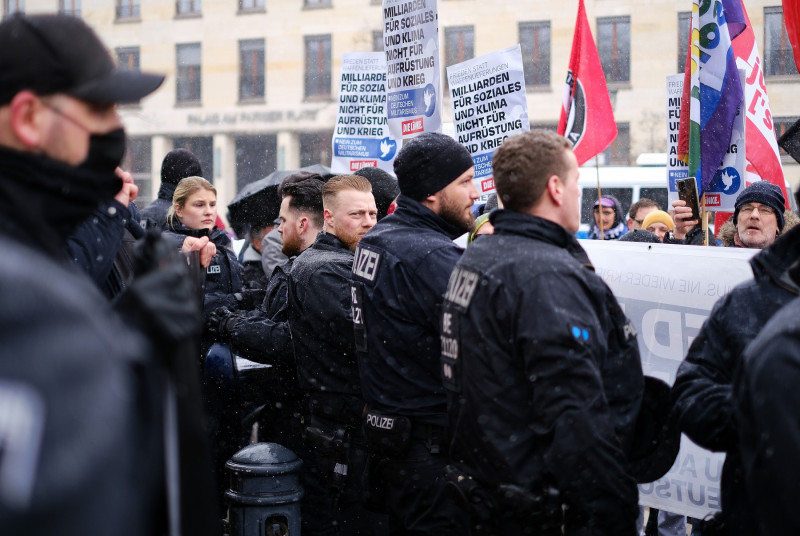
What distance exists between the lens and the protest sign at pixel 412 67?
22.6ft

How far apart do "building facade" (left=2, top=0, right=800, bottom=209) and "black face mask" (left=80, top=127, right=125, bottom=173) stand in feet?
104

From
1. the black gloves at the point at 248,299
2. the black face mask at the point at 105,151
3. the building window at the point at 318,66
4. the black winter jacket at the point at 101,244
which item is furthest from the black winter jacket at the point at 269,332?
the building window at the point at 318,66

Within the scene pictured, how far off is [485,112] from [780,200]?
2303mm

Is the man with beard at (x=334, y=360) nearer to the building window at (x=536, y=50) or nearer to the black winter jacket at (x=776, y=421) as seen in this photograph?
the black winter jacket at (x=776, y=421)

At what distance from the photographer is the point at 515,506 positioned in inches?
114

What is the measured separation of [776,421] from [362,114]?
705cm

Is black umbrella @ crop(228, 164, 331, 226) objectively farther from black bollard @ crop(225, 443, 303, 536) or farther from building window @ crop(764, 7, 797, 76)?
building window @ crop(764, 7, 797, 76)

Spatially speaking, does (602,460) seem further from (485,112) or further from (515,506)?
(485,112)

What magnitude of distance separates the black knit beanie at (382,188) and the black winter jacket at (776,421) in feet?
14.5

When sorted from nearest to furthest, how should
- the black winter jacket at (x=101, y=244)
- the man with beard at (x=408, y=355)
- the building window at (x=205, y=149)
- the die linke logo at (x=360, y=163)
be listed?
the black winter jacket at (x=101, y=244) < the man with beard at (x=408, y=355) < the die linke logo at (x=360, y=163) < the building window at (x=205, y=149)

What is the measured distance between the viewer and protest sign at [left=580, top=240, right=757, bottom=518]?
4.00 m

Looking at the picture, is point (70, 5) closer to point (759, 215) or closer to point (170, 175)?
point (170, 175)

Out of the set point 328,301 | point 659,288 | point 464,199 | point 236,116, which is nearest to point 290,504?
point 328,301

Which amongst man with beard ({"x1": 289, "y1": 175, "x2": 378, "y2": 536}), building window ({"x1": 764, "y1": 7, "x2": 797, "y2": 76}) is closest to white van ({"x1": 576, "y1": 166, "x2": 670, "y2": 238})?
building window ({"x1": 764, "y1": 7, "x2": 797, "y2": 76})
